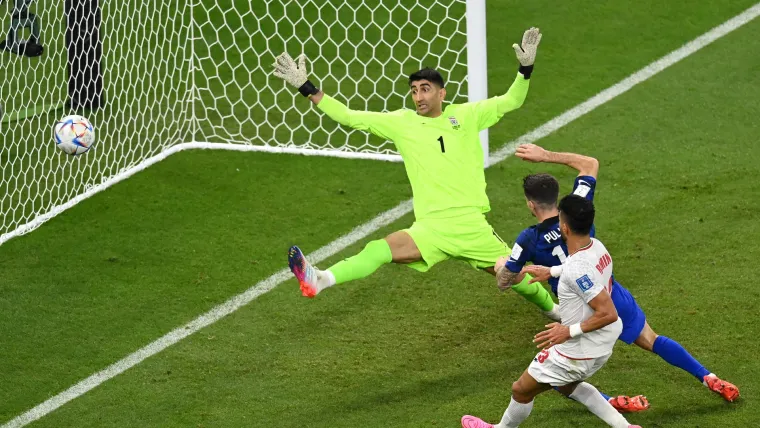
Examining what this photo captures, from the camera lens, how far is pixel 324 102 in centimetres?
734

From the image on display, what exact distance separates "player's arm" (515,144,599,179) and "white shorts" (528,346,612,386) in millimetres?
1186

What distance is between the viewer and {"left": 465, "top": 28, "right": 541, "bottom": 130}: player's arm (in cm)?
729

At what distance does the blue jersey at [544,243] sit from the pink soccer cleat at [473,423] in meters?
0.79

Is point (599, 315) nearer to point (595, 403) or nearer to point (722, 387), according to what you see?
point (595, 403)

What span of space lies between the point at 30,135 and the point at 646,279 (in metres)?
5.19

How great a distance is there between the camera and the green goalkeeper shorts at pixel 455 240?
285 inches

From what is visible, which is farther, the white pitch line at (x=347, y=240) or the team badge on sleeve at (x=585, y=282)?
the white pitch line at (x=347, y=240)

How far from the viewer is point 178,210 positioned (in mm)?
9484

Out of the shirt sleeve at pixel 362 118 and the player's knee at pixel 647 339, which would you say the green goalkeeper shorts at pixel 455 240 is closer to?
the shirt sleeve at pixel 362 118

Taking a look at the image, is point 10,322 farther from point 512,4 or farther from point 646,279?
point 512,4

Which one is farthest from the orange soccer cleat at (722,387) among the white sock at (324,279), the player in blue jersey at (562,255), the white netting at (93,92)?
the white netting at (93,92)

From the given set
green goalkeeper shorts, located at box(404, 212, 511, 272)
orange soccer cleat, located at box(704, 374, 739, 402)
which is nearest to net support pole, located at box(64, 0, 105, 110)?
green goalkeeper shorts, located at box(404, 212, 511, 272)

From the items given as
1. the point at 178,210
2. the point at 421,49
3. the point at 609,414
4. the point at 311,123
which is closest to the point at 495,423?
the point at 609,414

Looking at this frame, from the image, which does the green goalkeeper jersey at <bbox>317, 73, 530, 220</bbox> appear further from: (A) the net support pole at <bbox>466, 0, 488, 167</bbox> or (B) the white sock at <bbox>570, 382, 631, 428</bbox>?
(A) the net support pole at <bbox>466, 0, 488, 167</bbox>
